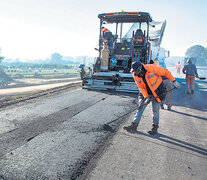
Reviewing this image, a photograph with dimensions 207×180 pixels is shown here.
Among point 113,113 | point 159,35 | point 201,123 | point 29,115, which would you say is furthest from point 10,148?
point 159,35

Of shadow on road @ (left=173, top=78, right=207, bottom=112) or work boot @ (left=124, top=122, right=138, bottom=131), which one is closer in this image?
work boot @ (left=124, top=122, right=138, bottom=131)

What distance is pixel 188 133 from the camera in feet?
12.9

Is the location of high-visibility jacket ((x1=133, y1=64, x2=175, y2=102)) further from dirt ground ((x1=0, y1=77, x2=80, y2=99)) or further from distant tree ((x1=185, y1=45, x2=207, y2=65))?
distant tree ((x1=185, y1=45, x2=207, y2=65))

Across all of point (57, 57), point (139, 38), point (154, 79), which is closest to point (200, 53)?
point (139, 38)

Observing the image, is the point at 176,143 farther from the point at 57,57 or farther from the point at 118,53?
the point at 57,57

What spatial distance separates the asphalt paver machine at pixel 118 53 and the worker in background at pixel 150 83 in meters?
4.26

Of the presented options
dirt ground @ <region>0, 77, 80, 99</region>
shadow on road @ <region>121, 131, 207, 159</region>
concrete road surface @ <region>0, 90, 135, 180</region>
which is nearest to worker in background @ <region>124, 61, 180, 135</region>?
shadow on road @ <region>121, 131, 207, 159</region>

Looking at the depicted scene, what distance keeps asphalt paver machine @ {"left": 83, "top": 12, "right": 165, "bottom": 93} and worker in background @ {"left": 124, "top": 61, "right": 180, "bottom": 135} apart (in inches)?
168

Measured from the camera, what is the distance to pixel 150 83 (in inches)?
147

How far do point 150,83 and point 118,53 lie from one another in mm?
6242

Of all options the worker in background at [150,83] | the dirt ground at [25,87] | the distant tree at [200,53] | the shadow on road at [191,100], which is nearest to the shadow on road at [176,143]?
the worker in background at [150,83]

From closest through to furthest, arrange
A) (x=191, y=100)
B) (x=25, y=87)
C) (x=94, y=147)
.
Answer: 1. (x=94, y=147)
2. (x=191, y=100)
3. (x=25, y=87)

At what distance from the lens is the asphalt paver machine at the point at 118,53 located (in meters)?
8.62

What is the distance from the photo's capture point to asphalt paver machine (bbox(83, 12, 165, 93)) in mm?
8625
